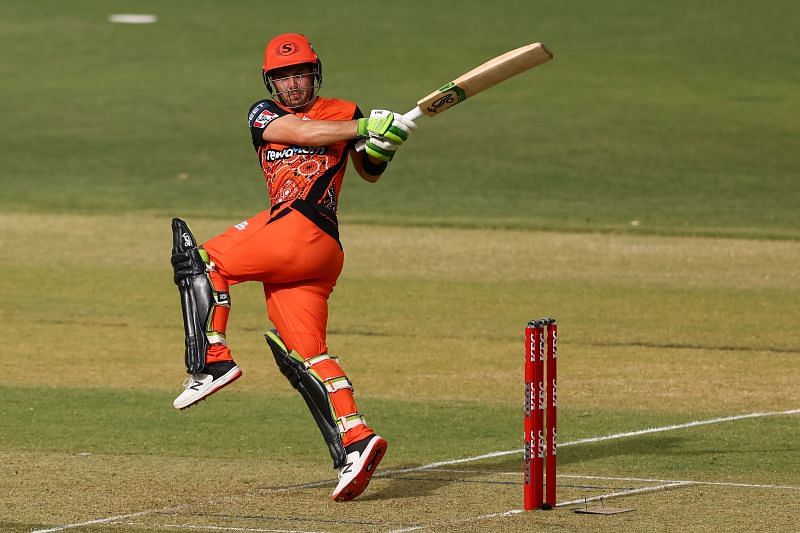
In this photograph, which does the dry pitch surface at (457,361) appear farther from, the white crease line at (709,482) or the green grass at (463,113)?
the green grass at (463,113)

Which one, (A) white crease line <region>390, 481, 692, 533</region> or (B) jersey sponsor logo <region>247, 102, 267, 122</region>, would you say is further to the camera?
(B) jersey sponsor logo <region>247, 102, 267, 122</region>

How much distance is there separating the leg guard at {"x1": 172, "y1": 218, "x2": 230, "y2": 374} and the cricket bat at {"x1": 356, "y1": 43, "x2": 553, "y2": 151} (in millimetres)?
1025

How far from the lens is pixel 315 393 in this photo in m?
8.01

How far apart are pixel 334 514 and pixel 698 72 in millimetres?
26987

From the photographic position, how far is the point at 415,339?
44.2 ft

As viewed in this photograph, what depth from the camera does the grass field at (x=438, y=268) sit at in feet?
27.2

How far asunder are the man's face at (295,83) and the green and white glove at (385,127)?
1.59ft

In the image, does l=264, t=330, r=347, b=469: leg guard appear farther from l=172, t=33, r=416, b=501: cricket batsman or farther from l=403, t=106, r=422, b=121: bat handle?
l=403, t=106, r=422, b=121: bat handle

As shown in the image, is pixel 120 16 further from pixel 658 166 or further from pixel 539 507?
pixel 539 507

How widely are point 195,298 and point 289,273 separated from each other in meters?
0.49

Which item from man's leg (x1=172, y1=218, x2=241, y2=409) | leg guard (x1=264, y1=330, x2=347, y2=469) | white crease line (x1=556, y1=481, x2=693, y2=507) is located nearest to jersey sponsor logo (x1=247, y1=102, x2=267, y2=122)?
man's leg (x1=172, y1=218, x2=241, y2=409)

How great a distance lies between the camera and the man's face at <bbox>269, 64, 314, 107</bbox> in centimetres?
823

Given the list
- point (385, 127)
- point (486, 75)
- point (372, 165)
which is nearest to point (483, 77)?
point (486, 75)

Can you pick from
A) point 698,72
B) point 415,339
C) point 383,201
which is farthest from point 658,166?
point 415,339
